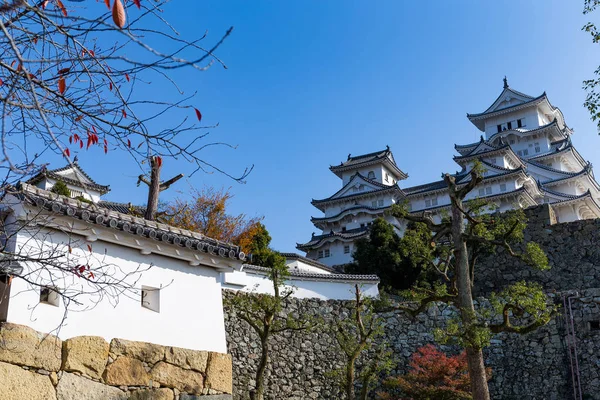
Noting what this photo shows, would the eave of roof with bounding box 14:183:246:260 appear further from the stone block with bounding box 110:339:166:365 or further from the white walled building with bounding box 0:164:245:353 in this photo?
the stone block with bounding box 110:339:166:365

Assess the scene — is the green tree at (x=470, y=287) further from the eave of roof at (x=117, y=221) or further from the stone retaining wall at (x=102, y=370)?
the stone retaining wall at (x=102, y=370)

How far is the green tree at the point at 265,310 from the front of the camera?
33.6 feet

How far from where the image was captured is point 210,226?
74.2 feet

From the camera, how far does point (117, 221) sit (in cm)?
578

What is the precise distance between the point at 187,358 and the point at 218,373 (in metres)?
0.35

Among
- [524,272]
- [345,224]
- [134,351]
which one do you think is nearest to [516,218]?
[134,351]

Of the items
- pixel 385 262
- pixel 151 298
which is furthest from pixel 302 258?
pixel 151 298

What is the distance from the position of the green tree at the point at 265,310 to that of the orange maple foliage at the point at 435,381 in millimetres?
2299

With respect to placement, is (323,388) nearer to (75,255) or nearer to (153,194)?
(153,194)

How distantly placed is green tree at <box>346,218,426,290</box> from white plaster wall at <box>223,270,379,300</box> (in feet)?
9.94

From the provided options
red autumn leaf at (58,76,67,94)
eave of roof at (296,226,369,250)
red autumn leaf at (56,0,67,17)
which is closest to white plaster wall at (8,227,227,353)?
red autumn leaf at (58,76,67,94)

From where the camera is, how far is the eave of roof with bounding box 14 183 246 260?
17.0ft

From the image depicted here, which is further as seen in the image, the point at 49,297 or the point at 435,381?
the point at 435,381

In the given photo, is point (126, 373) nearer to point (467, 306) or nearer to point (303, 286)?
point (467, 306)
